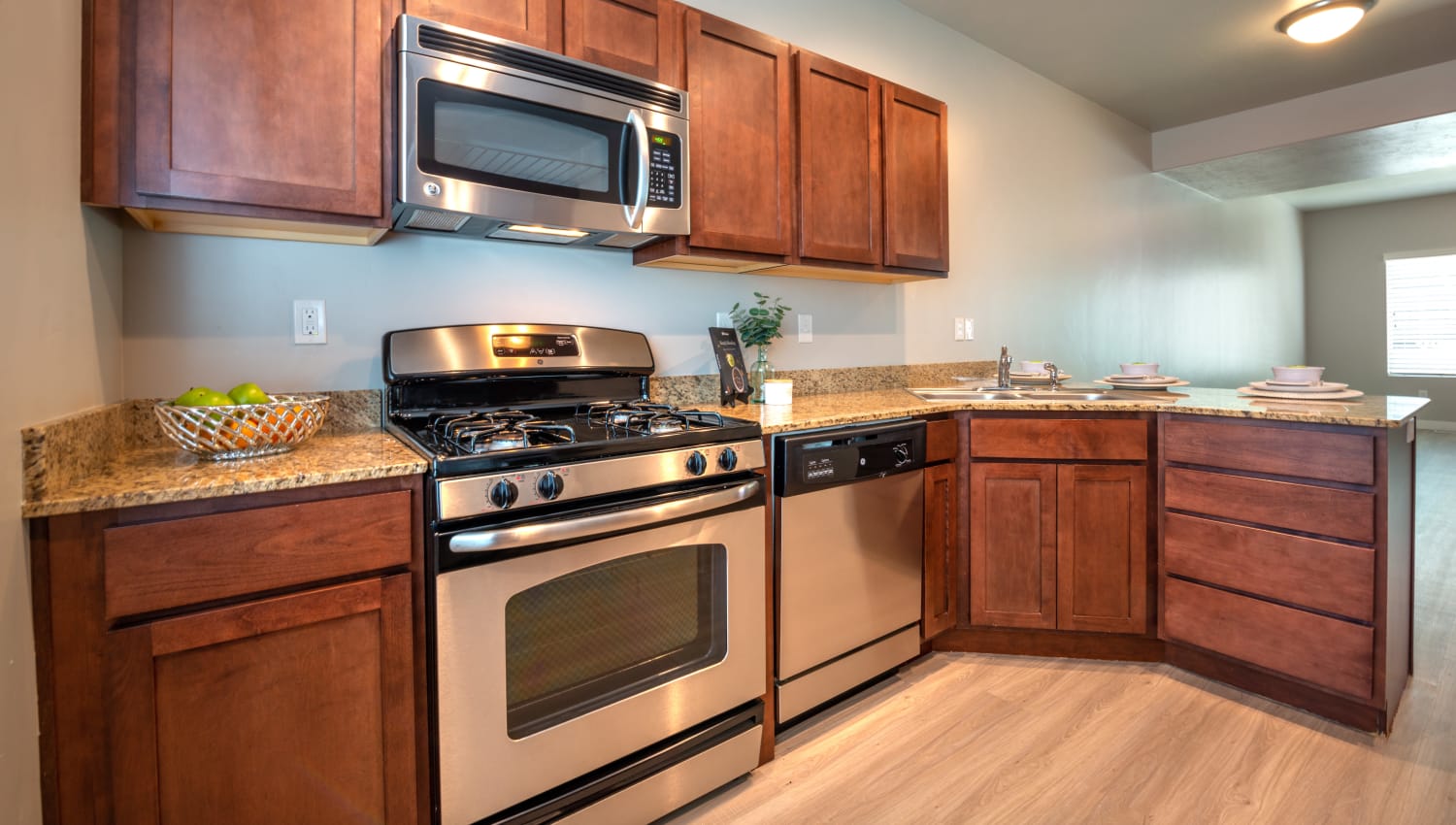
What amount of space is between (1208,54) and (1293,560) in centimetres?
296

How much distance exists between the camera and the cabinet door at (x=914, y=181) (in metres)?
2.56

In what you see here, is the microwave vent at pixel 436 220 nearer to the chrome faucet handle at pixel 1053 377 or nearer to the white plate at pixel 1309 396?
the chrome faucet handle at pixel 1053 377

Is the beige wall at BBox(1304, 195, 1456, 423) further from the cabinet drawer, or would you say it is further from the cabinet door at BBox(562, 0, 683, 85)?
the cabinet door at BBox(562, 0, 683, 85)

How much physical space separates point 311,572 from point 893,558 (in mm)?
1606

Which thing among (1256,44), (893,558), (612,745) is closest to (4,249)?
(612,745)

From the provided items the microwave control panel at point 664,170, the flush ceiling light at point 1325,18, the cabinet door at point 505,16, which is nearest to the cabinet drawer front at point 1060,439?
the microwave control panel at point 664,170

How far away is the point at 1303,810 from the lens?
63.4 inches

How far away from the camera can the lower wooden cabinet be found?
2344mm

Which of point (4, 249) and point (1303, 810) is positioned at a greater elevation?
point (4, 249)

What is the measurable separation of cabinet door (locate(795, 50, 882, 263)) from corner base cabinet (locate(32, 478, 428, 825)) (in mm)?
1620

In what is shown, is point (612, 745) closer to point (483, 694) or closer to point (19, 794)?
point (483, 694)

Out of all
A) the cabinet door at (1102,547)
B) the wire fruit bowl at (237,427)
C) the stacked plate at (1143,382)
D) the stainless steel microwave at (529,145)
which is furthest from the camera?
the stacked plate at (1143,382)

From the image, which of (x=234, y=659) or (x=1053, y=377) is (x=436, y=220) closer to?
(x=234, y=659)

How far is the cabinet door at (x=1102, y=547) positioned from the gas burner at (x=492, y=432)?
1.78 m
